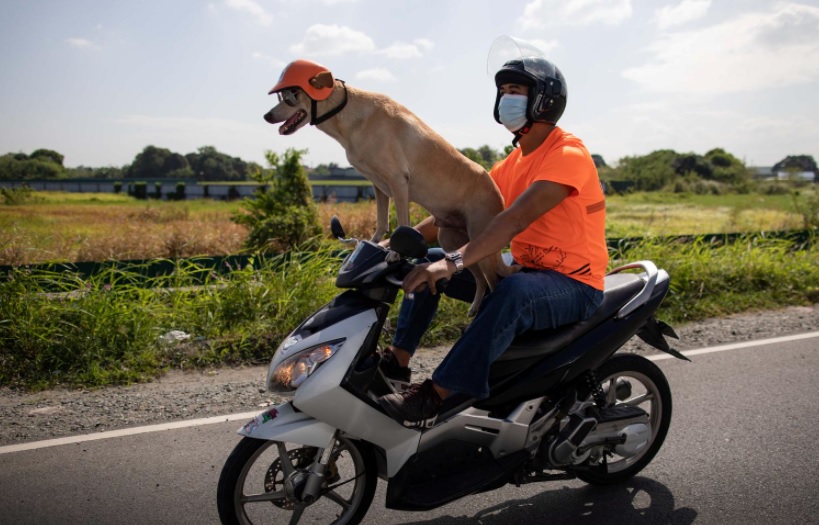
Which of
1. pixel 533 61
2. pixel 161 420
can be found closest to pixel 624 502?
pixel 533 61

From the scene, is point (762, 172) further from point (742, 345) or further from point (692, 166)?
point (742, 345)

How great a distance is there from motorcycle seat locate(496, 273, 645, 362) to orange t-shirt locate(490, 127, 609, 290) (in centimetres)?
14

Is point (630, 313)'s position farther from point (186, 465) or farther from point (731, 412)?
point (186, 465)

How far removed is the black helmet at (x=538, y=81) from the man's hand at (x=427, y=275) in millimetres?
815

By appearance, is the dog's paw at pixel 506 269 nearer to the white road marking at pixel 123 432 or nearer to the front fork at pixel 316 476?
the front fork at pixel 316 476

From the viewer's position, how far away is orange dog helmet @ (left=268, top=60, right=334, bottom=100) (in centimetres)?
284

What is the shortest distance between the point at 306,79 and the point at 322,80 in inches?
3.0

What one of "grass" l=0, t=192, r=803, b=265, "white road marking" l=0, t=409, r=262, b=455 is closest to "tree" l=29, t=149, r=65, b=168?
"grass" l=0, t=192, r=803, b=265

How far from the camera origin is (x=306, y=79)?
285cm

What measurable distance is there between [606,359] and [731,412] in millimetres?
1570

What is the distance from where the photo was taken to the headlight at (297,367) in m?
2.59

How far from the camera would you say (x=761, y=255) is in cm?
774

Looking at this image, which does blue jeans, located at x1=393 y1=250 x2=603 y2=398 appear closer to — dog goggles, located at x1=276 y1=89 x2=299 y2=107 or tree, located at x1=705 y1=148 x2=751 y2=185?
dog goggles, located at x1=276 y1=89 x2=299 y2=107

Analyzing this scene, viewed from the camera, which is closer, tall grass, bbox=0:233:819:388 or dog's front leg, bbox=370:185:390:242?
dog's front leg, bbox=370:185:390:242
